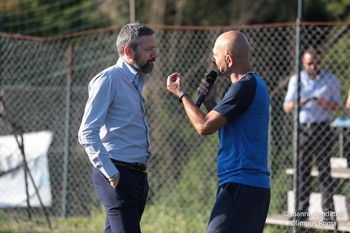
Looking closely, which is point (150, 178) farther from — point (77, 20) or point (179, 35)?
point (77, 20)

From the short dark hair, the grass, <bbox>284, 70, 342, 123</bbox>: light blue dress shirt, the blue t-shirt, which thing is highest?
the short dark hair

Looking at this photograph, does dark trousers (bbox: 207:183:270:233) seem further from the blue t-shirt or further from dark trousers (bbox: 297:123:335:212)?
dark trousers (bbox: 297:123:335:212)

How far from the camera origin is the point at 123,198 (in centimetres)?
514

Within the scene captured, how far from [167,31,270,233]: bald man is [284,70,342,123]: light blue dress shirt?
366 cm

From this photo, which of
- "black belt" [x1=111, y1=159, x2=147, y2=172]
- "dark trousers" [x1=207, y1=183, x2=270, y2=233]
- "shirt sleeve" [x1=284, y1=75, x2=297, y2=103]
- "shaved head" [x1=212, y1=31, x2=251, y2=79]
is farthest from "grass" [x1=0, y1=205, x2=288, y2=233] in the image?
"shaved head" [x1=212, y1=31, x2=251, y2=79]

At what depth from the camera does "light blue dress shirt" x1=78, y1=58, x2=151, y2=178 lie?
4996mm

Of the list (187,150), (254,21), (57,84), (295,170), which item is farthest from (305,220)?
(254,21)

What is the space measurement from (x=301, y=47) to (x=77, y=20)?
359 inches

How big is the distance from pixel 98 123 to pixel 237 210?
1033mm

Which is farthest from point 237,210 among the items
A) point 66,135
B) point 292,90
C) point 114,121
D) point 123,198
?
point 66,135

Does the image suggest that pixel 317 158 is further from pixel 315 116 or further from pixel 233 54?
pixel 233 54

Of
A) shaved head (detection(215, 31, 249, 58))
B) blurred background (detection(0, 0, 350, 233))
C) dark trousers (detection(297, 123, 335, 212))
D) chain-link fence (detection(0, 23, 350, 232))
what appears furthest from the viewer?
chain-link fence (detection(0, 23, 350, 232))

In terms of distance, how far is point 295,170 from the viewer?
8.04 metres

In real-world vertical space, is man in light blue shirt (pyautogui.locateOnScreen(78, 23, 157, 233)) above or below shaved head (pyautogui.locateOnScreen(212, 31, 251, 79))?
below
